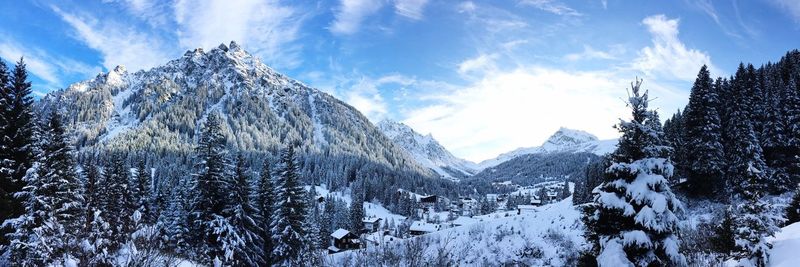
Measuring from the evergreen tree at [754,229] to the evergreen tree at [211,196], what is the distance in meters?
23.4

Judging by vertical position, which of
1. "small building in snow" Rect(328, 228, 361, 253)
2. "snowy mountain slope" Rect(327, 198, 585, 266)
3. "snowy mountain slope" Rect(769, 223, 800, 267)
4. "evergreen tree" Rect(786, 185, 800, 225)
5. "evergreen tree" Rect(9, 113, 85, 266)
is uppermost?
"evergreen tree" Rect(9, 113, 85, 266)

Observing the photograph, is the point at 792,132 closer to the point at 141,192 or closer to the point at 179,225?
the point at 179,225

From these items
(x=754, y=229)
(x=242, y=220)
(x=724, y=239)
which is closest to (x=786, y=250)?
(x=754, y=229)

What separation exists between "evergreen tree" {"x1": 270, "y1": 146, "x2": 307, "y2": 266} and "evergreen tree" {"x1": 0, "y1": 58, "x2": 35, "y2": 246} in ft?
47.8

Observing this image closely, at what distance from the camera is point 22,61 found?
21453 mm

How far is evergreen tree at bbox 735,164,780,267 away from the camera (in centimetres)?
1140

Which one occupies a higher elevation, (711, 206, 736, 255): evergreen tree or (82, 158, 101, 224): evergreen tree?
(82, 158, 101, 224): evergreen tree

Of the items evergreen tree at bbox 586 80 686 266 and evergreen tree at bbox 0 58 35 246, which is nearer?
evergreen tree at bbox 586 80 686 266

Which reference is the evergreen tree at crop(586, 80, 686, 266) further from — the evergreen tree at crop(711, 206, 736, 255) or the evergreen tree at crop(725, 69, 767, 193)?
the evergreen tree at crop(725, 69, 767, 193)

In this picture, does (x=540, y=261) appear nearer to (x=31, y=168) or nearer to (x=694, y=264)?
(x=694, y=264)

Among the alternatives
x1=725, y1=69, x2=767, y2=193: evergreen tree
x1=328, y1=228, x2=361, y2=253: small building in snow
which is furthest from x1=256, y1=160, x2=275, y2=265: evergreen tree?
x1=725, y1=69, x2=767, y2=193: evergreen tree

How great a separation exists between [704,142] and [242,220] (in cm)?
3473

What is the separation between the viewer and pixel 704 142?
32.7 meters

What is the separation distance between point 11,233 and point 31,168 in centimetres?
290
